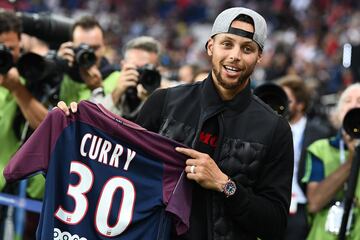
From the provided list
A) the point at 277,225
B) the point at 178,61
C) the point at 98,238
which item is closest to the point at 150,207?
the point at 98,238

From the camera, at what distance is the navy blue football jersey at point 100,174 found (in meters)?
4.00

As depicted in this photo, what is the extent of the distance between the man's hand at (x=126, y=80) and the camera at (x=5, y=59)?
2.39 ft

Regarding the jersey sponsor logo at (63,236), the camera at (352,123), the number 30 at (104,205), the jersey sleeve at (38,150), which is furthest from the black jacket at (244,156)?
the camera at (352,123)

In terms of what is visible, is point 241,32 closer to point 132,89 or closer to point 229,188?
point 229,188

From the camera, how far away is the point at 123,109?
5.75 meters

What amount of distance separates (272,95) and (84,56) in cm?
125

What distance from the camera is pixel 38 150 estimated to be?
401 centimetres

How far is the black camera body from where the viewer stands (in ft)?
18.7

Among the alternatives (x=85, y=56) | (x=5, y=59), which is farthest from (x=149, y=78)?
(x=5, y=59)

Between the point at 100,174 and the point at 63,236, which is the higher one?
the point at 100,174

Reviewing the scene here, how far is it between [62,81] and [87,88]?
0.59 ft

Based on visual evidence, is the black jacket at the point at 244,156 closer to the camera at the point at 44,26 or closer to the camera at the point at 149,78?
the camera at the point at 149,78

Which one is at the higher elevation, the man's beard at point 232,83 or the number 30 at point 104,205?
the man's beard at point 232,83

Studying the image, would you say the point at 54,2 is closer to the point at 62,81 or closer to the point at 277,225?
the point at 62,81
